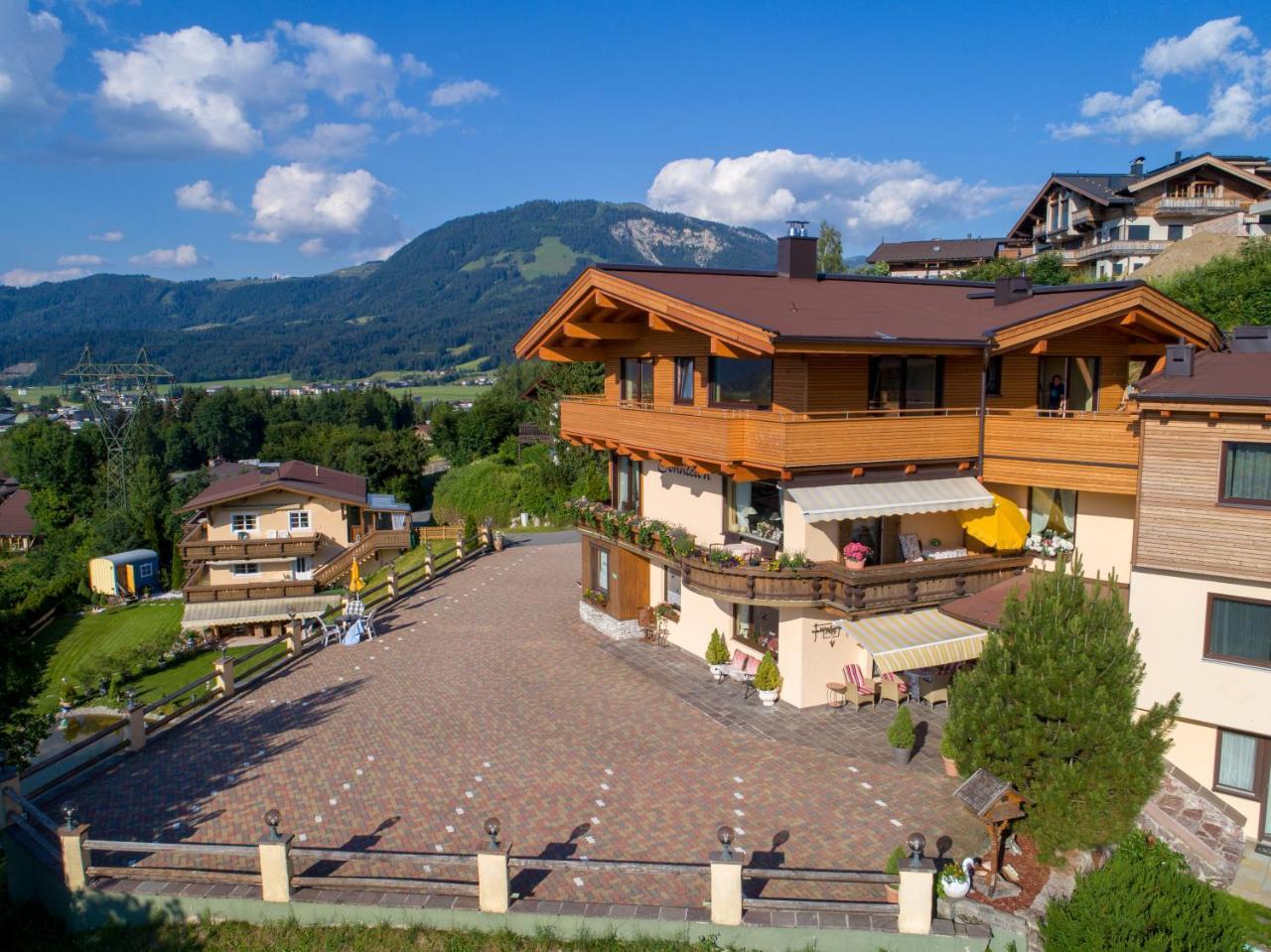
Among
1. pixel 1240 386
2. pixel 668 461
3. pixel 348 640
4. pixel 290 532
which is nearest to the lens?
pixel 1240 386

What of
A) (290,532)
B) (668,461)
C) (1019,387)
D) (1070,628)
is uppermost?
(1019,387)

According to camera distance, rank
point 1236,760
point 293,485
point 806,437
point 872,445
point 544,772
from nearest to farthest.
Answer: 1. point 1236,760
2. point 544,772
3. point 806,437
4. point 872,445
5. point 293,485

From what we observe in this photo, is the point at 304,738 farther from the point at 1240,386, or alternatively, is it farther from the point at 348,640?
the point at 1240,386

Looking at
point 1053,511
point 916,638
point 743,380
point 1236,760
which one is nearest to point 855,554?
point 916,638

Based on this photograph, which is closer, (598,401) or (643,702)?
(643,702)

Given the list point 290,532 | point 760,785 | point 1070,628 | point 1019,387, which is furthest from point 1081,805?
point 290,532

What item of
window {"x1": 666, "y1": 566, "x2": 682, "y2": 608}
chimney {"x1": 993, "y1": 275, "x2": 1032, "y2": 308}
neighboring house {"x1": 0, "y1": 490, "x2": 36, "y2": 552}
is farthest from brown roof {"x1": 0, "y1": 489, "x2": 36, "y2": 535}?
chimney {"x1": 993, "y1": 275, "x2": 1032, "y2": 308}

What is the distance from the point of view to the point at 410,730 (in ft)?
57.3

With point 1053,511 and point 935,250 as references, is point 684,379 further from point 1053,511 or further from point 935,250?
point 935,250

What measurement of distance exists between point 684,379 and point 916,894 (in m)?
13.1

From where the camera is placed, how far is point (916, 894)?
34.7 feet

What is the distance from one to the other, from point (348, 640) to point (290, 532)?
2524cm

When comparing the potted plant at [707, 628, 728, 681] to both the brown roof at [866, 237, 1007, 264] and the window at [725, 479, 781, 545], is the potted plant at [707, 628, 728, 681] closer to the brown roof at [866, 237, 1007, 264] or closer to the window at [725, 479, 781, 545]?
the window at [725, 479, 781, 545]

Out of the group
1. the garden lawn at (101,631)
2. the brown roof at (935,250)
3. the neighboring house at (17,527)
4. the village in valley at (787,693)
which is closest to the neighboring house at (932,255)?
the brown roof at (935,250)
